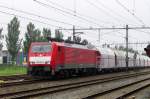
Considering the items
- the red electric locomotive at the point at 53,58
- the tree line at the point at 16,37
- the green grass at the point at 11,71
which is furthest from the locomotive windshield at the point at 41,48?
the tree line at the point at 16,37

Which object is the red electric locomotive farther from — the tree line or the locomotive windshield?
the tree line

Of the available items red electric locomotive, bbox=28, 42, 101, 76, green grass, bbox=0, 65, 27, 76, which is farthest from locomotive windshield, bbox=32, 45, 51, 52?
green grass, bbox=0, 65, 27, 76

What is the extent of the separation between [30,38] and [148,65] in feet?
100

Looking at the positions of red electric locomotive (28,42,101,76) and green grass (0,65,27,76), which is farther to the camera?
green grass (0,65,27,76)

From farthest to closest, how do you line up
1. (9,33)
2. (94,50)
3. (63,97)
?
1. (9,33)
2. (94,50)
3. (63,97)

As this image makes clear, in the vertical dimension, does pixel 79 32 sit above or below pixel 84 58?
above

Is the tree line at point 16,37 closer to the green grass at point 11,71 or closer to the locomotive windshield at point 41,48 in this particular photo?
the green grass at point 11,71

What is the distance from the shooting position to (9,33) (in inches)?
3000

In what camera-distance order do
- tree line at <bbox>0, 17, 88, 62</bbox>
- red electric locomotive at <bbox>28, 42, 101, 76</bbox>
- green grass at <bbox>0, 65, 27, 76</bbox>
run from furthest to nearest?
tree line at <bbox>0, 17, 88, 62</bbox> → green grass at <bbox>0, 65, 27, 76</bbox> → red electric locomotive at <bbox>28, 42, 101, 76</bbox>

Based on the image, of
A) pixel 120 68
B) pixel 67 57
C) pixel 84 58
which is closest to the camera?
pixel 67 57

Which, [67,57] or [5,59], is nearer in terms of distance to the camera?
[67,57]

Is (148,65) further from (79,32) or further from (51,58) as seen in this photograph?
(51,58)

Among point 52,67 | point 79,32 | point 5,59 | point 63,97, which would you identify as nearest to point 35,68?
point 52,67

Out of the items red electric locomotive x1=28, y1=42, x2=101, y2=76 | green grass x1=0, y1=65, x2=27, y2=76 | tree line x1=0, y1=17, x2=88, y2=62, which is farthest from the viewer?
tree line x1=0, y1=17, x2=88, y2=62
